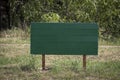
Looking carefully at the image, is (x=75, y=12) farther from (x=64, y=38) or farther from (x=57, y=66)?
(x=64, y=38)

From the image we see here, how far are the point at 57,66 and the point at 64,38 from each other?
88cm

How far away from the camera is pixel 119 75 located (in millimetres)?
9070

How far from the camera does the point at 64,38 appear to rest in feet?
31.5

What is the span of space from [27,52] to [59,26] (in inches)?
130

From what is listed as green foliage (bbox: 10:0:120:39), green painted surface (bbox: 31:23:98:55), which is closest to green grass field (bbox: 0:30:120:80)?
green painted surface (bbox: 31:23:98:55)

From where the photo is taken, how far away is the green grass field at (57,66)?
888 cm

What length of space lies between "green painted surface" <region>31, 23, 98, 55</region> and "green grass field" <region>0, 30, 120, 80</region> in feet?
1.68

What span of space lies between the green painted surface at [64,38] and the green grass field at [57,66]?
513 millimetres

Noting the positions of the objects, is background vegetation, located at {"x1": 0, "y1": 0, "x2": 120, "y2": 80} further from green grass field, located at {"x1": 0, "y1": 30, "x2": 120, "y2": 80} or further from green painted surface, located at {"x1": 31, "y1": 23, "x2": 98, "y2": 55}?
green painted surface, located at {"x1": 31, "y1": 23, "x2": 98, "y2": 55}

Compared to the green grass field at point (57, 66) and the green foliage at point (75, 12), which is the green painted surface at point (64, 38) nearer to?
the green grass field at point (57, 66)

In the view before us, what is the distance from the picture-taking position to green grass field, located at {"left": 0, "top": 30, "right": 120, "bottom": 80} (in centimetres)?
888

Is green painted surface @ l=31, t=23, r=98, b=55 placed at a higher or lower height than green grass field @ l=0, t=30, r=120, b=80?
higher

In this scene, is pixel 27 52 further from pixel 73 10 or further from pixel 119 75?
pixel 73 10

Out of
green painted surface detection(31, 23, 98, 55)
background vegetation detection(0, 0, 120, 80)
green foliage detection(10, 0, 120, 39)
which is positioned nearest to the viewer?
background vegetation detection(0, 0, 120, 80)
